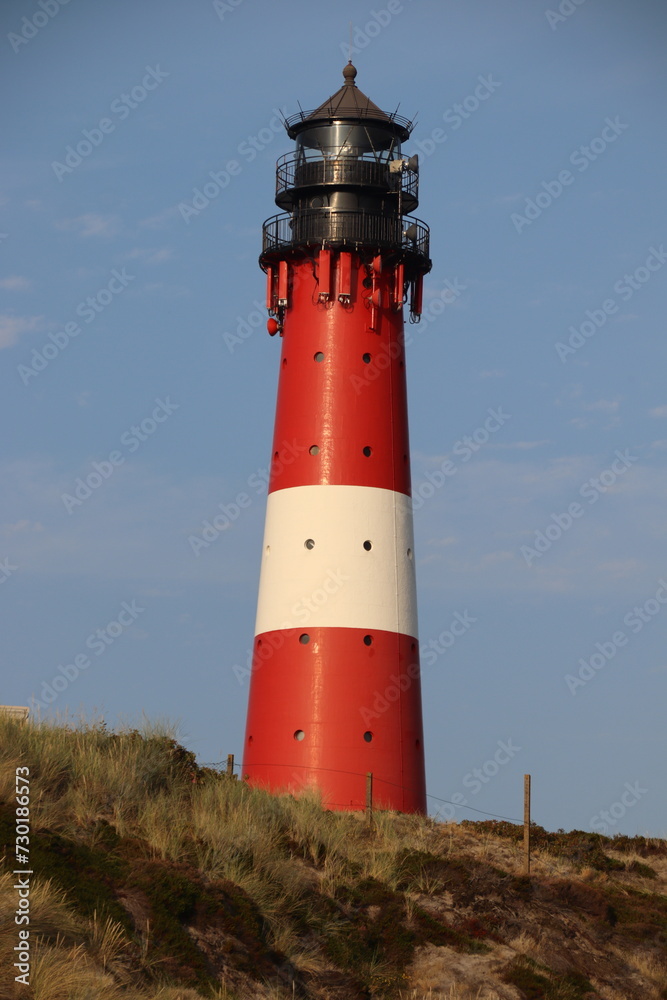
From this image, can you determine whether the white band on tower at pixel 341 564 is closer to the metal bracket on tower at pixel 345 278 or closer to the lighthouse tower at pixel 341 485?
the lighthouse tower at pixel 341 485

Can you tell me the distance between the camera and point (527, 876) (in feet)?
83.4

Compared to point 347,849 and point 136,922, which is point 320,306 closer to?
point 347,849

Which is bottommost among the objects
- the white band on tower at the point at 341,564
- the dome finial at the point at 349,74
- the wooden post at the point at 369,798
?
the wooden post at the point at 369,798

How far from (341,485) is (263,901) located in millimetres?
12768

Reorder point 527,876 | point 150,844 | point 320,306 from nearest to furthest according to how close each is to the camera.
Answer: point 150,844, point 527,876, point 320,306

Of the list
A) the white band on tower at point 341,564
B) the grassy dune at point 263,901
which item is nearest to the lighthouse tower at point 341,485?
the white band on tower at point 341,564

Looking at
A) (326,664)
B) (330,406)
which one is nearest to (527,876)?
(326,664)

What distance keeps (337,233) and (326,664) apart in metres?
9.90

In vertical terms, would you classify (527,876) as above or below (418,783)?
below

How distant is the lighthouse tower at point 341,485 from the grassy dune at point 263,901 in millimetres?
3084

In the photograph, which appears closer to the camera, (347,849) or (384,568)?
(347,849)

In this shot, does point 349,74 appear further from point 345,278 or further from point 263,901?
point 263,901

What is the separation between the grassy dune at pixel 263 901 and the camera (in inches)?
655

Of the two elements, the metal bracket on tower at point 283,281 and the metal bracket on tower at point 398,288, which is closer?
the metal bracket on tower at point 398,288
